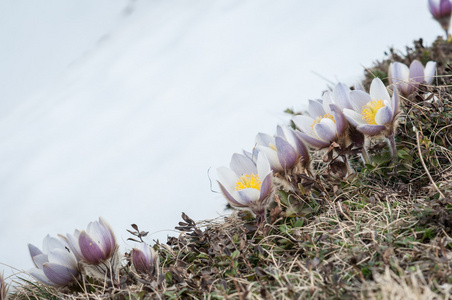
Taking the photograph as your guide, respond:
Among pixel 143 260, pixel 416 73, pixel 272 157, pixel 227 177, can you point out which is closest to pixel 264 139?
pixel 272 157

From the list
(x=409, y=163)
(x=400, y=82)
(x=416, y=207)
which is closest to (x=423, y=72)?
(x=400, y=82)

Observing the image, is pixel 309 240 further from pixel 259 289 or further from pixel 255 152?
pixel 255 152

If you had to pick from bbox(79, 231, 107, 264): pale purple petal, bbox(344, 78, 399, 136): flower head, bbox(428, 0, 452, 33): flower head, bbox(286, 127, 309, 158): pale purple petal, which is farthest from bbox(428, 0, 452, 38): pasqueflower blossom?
bbox(79, 231, 107, 264): pale purple petal

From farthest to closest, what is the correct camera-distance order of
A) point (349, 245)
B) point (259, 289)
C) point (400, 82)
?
1. point (400, 82)
2. point (349, 245)
3. point (259, 289)

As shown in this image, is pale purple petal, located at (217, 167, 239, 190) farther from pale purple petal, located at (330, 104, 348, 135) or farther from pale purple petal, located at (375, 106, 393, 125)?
pale purple petal, located at (375, 106, 393, 125)

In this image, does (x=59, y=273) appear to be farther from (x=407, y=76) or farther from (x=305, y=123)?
(x=407, y=76)

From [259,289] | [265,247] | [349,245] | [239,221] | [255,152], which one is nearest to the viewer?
[259,289]
